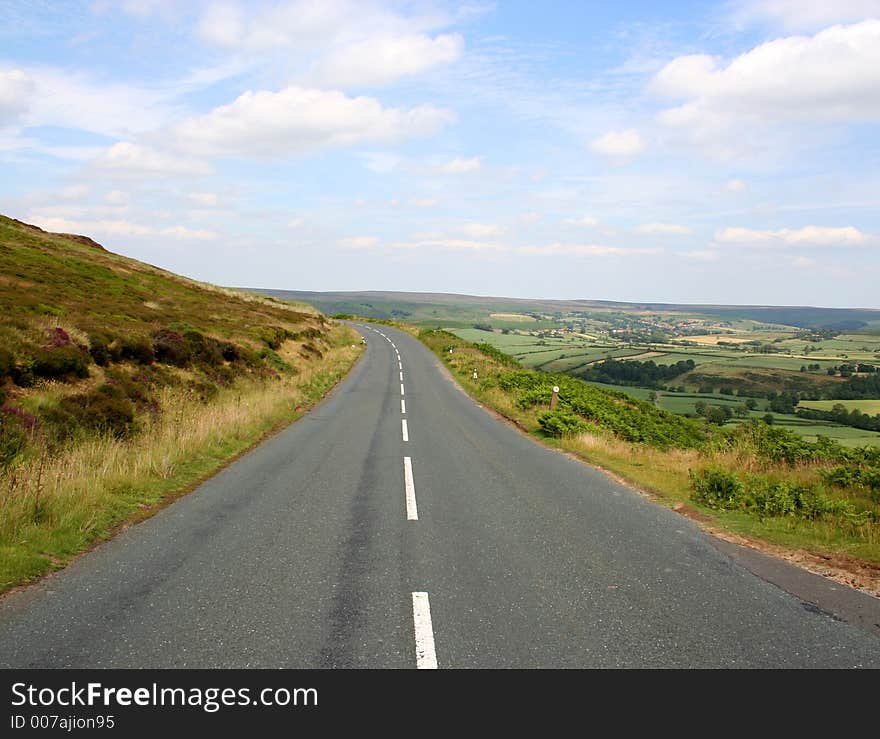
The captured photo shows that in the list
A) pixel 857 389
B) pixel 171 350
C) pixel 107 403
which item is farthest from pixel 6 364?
pixel 857 389

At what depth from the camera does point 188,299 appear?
142 feet

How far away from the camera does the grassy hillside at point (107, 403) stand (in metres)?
6.83

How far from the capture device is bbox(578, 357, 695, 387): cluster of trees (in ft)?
139

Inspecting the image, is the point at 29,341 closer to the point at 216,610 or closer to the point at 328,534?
the point at 328,534

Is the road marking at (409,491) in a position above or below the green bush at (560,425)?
below

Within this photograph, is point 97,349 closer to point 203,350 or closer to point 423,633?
point 203,350

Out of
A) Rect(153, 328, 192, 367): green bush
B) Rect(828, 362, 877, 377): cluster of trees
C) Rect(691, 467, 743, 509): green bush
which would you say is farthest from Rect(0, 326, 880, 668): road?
Rect(828, 362, 877, 377): cluster of trees

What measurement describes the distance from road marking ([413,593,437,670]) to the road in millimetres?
16

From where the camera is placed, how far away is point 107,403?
12781 millimetres

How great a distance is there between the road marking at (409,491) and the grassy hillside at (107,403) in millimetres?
3808

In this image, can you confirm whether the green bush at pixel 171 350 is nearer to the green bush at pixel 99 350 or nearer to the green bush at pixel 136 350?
the green bush at pixel 136 350

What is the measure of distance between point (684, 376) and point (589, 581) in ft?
134

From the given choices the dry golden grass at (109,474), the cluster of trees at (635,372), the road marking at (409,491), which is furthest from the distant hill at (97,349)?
the cluster of trees at (635,372)

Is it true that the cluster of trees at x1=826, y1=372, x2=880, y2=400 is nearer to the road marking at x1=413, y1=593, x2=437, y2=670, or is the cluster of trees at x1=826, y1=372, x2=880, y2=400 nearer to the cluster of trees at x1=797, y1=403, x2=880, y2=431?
the cluster of trees at x1=797, y1=403, x2=880, y2=431
